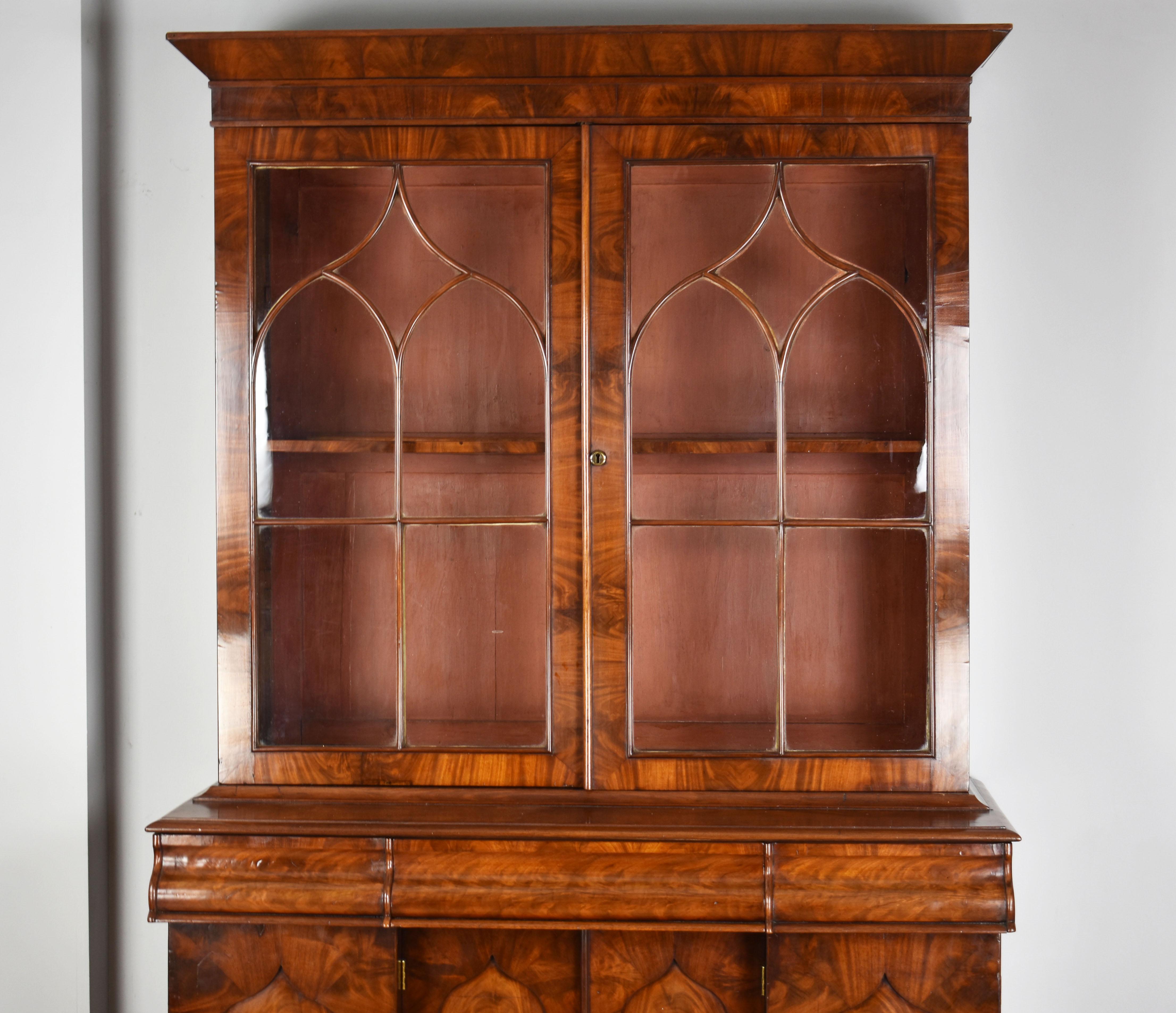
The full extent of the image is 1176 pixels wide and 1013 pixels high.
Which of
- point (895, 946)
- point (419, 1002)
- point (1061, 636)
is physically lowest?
point (419, 1002)

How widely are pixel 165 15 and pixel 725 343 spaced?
104cm

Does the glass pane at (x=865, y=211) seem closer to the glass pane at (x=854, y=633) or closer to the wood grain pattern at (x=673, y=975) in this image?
the glass pane at (x=854, y=633)

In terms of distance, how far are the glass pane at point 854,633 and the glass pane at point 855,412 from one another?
42mm

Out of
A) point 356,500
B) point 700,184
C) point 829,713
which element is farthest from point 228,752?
point 700,184

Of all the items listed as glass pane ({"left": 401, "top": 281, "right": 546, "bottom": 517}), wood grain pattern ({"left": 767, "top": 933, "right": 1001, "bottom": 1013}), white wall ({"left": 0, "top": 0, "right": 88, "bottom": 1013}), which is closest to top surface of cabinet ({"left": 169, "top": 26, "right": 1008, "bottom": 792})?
glass pane ({"left": 401, "top": 281, "right": 546, "bottom": 517})

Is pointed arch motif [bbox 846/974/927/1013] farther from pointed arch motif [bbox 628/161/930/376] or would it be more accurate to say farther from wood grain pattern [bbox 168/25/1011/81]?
wood grain pattern [bbox 168/25/1011/81]

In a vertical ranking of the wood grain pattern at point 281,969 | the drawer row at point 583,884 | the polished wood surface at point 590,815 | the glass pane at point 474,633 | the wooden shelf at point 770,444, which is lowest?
the wood grain pattern at point 281,969

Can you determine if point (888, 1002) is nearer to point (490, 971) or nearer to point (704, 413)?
point (490, 971)

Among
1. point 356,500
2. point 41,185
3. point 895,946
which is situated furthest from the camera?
point 41,185

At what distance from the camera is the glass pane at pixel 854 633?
1.20m

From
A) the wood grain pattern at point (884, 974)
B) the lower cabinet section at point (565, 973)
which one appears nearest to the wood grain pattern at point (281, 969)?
the lower cabinet section at point (565, 973)

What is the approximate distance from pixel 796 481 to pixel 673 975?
2.14 ft

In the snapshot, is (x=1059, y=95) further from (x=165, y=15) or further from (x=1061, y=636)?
(x=165, y=15)

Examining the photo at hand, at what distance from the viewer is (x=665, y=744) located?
1193 mm
